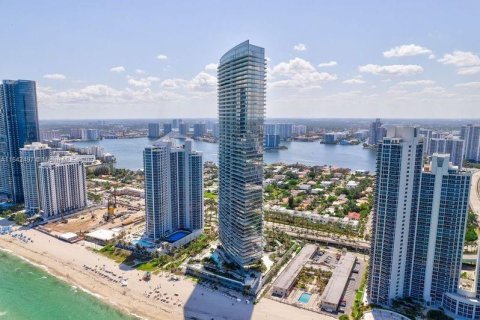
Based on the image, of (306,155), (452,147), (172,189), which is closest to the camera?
(172,189)

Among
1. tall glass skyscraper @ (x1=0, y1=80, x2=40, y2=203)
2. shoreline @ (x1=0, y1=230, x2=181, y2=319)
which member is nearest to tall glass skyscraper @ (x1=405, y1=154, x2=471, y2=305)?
shoreline @ (x1=0, y1=230, x2=181, y2=319)

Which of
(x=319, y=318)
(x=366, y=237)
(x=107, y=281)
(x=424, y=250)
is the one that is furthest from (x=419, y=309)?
(x=107, y=281)

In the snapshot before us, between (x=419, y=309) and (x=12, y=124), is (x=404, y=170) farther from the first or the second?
(x=12, y=124)

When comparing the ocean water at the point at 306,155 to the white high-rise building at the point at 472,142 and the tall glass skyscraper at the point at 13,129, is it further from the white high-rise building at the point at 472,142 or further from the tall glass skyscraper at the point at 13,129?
the tall glass skyscraper at the point at 13,129

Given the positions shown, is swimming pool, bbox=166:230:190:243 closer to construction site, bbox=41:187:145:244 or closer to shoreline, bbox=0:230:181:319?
construction site, bbox=41:187:145:244

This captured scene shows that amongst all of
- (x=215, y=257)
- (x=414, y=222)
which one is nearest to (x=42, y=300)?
(x=215, y=257)

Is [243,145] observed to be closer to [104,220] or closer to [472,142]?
[104,220]
